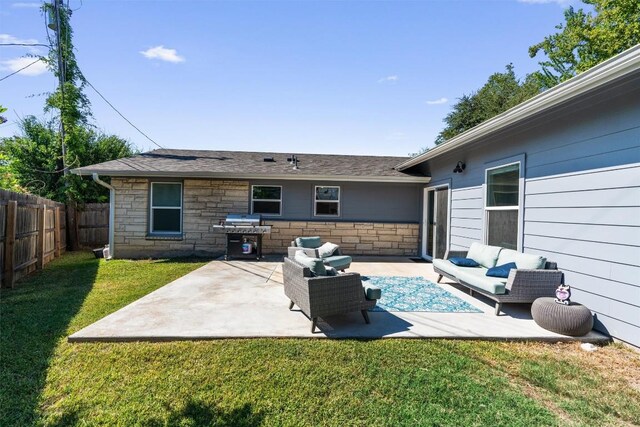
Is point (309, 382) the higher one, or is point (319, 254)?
point (319, 254)

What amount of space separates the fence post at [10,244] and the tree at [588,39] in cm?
2219

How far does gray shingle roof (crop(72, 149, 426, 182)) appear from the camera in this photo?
876cm

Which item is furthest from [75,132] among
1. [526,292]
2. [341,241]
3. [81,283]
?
[526,292]

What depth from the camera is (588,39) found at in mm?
15875

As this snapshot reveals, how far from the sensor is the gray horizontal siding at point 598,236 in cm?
338

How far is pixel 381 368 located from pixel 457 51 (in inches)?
408

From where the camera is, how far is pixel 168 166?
30.6ft

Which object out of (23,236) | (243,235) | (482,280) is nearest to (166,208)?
(243,235)

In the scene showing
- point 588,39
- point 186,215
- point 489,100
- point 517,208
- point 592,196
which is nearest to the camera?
point 592,196

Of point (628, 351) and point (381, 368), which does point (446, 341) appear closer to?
point (381, 368)

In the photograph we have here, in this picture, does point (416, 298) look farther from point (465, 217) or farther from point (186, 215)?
point (186, 215)

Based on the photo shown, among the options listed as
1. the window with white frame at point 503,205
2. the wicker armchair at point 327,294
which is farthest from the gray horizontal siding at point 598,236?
the wicker armchair at point 327,294

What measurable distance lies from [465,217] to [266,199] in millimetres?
5576

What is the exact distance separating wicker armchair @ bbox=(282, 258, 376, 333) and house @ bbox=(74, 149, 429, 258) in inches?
222
